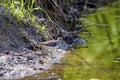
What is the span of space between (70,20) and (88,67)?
2208mm

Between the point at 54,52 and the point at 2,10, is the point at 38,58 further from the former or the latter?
the point at 2,10

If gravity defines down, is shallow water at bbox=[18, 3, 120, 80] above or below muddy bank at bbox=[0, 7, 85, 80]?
below

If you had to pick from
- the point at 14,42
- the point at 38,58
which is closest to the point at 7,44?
the point at 14,42

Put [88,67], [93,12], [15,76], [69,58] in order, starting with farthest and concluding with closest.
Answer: [93,12]
[69,58]
[88,67]
[15,76]

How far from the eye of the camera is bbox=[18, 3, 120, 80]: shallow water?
12.7ft

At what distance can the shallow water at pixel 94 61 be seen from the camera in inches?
152

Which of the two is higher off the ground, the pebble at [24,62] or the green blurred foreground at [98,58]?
the pebble at [24,62]

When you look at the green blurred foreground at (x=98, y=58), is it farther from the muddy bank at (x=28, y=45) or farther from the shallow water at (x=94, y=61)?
the muddy bank at (x=28, y=45)

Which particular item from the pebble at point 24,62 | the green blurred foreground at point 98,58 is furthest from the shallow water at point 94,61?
the pebble at point 24,62

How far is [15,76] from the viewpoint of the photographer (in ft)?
12.4

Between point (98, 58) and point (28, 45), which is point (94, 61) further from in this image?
point (28, 45)

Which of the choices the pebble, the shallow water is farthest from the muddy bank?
the shallow water

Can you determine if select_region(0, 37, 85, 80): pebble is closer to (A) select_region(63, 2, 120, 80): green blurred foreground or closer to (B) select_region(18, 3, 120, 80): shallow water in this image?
(B) select_region(18, 3, 120, 80): shallow water

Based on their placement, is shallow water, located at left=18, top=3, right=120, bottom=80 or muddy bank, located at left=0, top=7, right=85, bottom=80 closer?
shallow water, located at left=18, top=3, right=120, bottom=80
